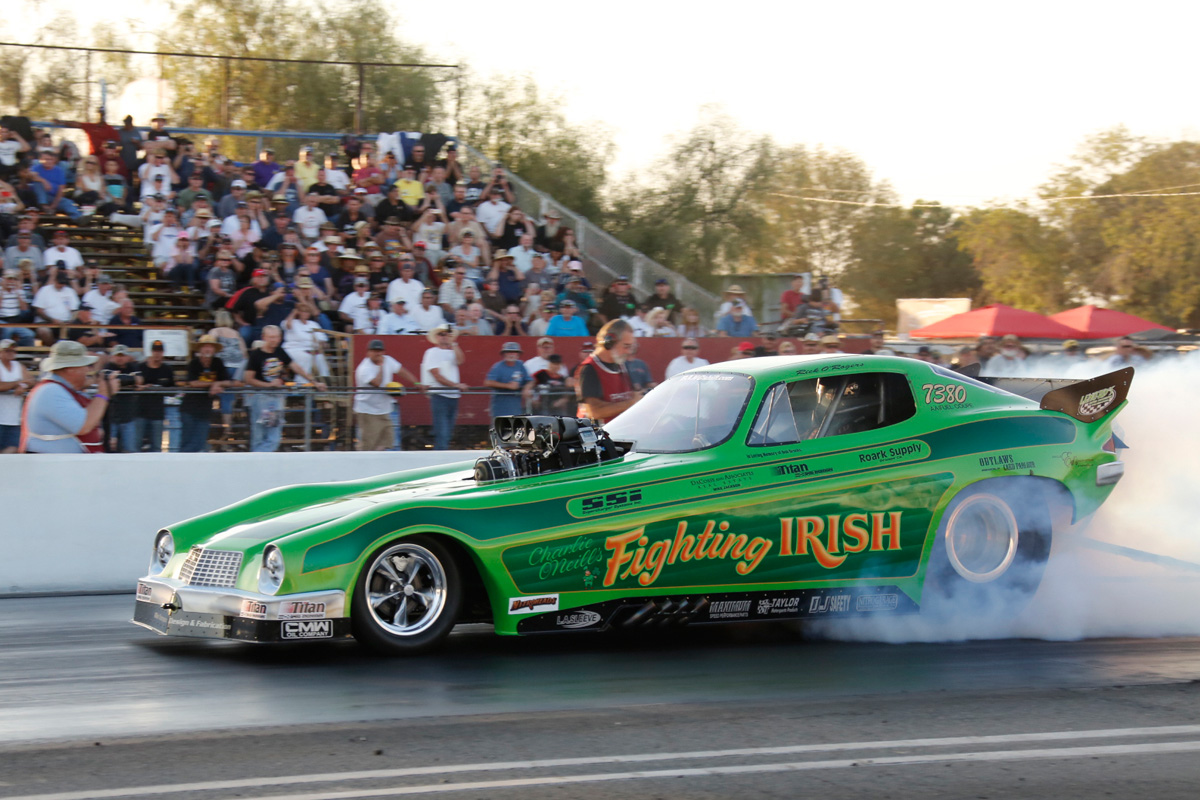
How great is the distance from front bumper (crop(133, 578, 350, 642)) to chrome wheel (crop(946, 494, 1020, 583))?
10.9 ft

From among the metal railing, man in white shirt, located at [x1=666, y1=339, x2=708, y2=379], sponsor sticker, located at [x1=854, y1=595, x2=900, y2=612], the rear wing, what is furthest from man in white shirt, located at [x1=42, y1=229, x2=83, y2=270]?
the rear wing

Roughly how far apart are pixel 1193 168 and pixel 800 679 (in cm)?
5322

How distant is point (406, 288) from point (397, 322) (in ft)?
2.07

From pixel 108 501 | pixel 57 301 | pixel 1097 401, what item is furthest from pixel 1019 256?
pixel 108 501

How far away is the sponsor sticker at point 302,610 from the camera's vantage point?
5.90 m

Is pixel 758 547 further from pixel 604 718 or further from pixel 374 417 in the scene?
pixel 374 417

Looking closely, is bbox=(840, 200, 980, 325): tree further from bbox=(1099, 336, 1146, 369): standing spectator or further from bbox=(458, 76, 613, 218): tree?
bbox=(1099, 336, 1146, 369): standing spectator

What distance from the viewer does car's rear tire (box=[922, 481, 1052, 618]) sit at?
7.01m

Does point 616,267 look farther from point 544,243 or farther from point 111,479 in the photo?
point 111,479

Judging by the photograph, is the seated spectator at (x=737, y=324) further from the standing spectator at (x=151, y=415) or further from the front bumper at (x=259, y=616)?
the front bumper at (x=259, y=616)

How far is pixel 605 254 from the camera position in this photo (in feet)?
66.7

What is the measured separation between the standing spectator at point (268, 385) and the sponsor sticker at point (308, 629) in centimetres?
497

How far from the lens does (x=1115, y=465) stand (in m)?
7.58

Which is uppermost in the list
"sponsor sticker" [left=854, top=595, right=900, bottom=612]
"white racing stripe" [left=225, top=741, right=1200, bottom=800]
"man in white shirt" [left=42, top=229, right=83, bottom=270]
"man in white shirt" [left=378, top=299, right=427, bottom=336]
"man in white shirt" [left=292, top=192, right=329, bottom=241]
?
"man in white shirt" [left=292, top=192, right=329, bottom=241]
